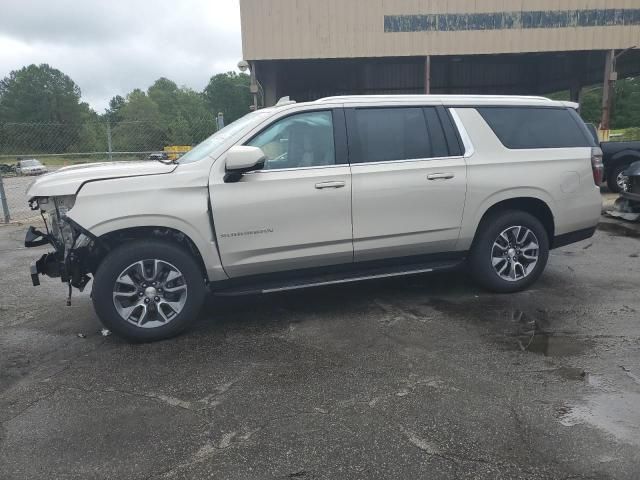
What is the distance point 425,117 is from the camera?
15.3 feet

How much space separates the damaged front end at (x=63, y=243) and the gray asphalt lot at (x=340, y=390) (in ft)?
2.00

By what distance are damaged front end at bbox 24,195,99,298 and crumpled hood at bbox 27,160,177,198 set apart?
3.5 inches

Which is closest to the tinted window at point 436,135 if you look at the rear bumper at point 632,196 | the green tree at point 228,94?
the rear bumper at point 632,196

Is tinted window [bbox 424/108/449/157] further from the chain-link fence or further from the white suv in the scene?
the chain-link fence

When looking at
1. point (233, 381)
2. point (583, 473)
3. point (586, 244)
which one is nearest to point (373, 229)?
point (233, 381)

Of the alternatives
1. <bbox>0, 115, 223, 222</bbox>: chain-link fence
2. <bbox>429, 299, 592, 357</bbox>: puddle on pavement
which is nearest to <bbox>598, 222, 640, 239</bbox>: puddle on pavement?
<bbox>429, 299, 592, 357</bbox>: puddle on pavement

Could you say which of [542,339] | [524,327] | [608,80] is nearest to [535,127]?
[524,327]

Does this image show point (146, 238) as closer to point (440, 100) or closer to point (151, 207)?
point (151, 207)

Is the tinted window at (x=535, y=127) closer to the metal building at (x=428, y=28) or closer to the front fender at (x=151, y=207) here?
the front fender at (x=151, y=207)

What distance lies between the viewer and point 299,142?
4297 millimetres

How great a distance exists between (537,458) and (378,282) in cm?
322

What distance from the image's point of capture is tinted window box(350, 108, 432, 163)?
14.5ft

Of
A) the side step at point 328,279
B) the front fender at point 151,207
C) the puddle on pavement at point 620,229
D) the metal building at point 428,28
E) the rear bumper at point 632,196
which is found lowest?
the puddle on pavement at point 620,229

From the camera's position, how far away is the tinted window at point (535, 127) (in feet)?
15.9
